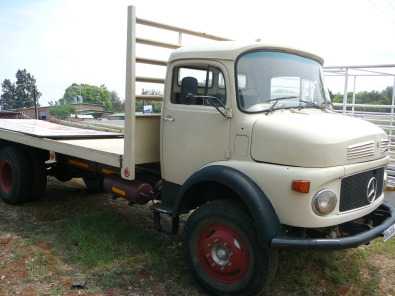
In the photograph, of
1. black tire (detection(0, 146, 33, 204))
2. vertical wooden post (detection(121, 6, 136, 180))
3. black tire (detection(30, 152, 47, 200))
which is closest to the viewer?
vertical wooden post (detection(121, 6, 136, 180))

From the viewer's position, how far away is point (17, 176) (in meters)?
6.04

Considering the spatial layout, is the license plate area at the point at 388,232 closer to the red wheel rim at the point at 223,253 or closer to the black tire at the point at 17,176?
the red wheel rim at the point at 223,253

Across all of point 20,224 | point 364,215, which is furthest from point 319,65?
point 20,224

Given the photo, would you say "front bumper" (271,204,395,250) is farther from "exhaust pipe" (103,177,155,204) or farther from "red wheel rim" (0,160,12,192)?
"red wheel rim" (0,160,12,192)

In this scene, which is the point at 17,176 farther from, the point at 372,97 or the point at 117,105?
the point at 117,105

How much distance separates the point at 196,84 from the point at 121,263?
81.5 inches

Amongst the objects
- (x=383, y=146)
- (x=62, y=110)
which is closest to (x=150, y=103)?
(x=383, y=146)

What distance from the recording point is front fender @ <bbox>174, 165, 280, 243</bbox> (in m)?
3.15

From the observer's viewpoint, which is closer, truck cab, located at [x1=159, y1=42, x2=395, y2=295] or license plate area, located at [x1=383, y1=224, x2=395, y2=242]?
truck cab, located at [x1=159, y1=42, x2=395, y2=295]

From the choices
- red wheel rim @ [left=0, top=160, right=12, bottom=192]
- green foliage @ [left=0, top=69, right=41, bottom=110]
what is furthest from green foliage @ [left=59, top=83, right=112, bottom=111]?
red wheel rim @ [left=0, top=160, right=12, bottom=192]

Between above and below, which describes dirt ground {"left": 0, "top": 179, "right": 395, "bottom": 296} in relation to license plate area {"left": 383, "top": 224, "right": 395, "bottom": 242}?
below

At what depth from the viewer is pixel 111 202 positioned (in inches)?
258

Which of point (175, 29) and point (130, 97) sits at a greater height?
point (175, 29)

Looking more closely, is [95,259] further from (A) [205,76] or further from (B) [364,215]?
(B) [364,215]
